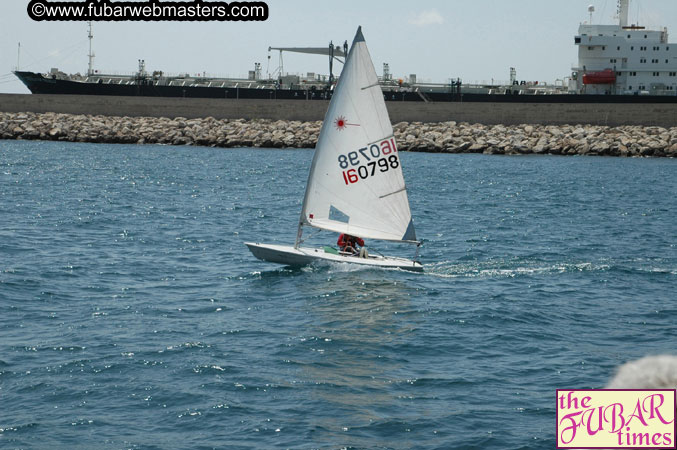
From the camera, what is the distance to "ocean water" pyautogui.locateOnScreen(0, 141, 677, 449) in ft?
44.1

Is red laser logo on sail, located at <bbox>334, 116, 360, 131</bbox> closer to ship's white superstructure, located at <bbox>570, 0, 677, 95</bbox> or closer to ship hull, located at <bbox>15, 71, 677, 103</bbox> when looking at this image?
ship hull, located at <bbox>15, 71, 677, 103</bbox>

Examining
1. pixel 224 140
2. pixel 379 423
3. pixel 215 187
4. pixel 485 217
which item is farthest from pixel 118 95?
pixel 379 423

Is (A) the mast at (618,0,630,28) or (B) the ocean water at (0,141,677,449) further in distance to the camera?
(A) the mast at (618,0,630,28)

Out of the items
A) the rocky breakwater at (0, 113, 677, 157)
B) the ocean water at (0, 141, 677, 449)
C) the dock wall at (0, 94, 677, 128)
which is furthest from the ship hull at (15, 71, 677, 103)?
the ocean water at (0, 141, 677, 449)

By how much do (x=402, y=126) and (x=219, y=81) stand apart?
3281 cm

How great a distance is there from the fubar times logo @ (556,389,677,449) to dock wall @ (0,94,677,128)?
82.5m

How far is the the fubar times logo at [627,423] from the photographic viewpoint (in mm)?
9508

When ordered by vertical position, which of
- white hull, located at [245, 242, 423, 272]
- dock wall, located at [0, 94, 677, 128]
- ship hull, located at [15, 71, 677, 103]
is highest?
ship hull, located at [15, 71, 677, 103]

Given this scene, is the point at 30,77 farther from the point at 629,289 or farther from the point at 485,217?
the point at 629,289

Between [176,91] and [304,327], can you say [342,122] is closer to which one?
[304,327]

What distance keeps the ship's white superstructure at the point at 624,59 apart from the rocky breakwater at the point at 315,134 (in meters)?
17.4

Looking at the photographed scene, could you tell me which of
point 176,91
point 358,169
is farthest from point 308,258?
point 176,91

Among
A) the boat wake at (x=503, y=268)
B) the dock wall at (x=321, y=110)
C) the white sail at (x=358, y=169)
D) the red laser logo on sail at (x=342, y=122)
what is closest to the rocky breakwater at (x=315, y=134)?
the dock wall at (x=321, y=110)

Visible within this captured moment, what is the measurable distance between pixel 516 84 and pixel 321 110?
29104 millimetres
